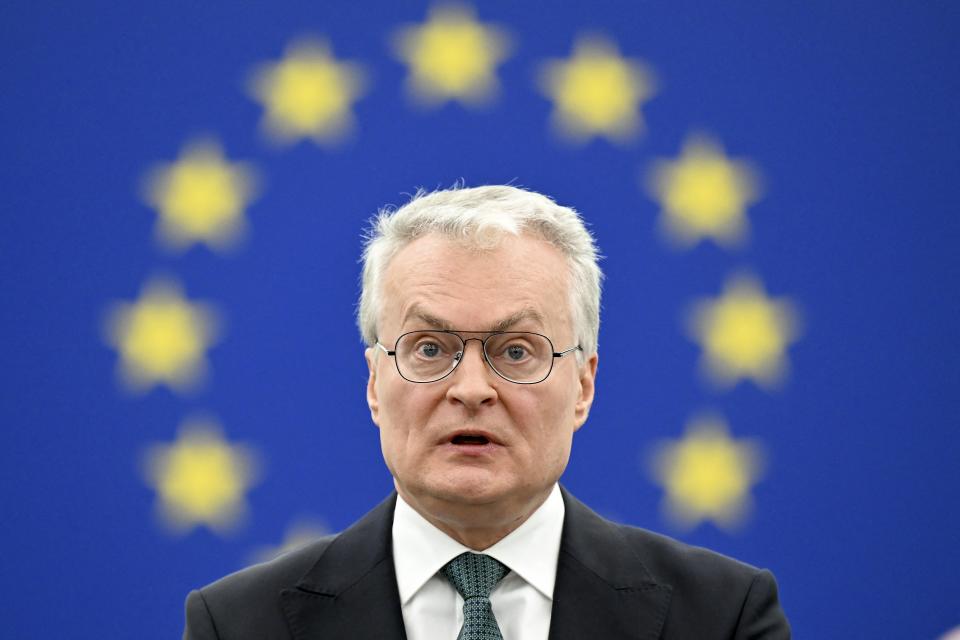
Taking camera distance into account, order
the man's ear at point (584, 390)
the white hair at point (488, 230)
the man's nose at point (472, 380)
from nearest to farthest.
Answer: the man's nose at point (472, 380)
the white hair at point (488, 230)
the man's ear at point (584, 390)

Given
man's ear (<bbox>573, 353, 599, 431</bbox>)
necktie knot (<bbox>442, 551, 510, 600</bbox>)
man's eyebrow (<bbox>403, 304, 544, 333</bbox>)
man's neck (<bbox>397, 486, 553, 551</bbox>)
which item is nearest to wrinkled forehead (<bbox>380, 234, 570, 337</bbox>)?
man's eyebrow (<bbox>403, 304, 544, 333</bbox>)

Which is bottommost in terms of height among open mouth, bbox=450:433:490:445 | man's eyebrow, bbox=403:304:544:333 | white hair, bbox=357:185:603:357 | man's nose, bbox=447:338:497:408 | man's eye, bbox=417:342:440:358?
open mouth, bbox=450:433:490:445

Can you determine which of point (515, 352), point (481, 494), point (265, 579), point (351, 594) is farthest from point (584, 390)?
point (265, 579)

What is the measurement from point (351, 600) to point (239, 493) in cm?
115

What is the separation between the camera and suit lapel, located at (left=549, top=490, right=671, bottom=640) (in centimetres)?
200

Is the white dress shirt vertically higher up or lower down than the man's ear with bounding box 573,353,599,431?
lower down

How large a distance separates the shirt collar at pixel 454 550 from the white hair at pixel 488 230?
0.33 m

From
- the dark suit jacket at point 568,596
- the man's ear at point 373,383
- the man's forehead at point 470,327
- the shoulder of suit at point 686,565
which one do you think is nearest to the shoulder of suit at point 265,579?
the dark suit jacket at point 568,596

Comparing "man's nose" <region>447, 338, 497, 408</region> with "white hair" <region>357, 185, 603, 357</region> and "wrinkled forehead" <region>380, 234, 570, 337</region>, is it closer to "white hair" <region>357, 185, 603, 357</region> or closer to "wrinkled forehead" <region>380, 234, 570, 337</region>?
"wrinkled forehead" <region>380, 234, 570, 337</region>

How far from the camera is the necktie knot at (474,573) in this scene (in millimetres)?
1997

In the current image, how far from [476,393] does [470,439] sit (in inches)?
3.4

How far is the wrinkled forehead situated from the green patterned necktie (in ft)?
1.35

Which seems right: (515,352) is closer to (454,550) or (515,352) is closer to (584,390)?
(584,390)

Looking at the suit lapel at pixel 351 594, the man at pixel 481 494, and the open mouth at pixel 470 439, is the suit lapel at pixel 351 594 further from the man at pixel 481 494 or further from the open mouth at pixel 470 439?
the open mouth at pixel 470 439
